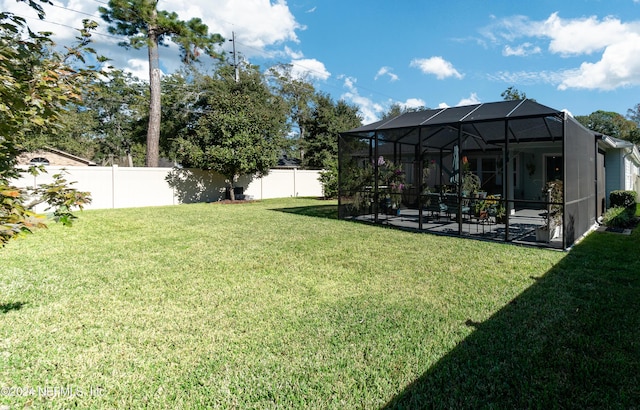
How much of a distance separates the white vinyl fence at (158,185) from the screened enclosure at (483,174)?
28.9 ft

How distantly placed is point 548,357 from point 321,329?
1804 millimetres

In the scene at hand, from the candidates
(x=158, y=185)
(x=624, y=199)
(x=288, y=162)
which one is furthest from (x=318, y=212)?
(x=288, y=162)

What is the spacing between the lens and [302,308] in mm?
3646

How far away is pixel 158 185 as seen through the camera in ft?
52.1

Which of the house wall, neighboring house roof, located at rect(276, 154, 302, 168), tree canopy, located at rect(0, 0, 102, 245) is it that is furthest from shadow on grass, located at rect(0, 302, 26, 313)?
neighboring house roof, located at rect(276, 154, 302, 168)

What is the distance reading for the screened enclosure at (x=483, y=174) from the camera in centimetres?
677

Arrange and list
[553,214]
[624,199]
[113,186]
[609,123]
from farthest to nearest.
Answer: [609,123]
[113,186]
[624,199]
[553,214]

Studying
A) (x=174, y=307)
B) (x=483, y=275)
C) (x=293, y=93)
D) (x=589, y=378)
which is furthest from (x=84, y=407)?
(x=293, y=93)

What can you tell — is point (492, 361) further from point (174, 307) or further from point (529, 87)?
point (529, 87)

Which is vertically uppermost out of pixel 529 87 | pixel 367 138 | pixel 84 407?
pixel 529 87

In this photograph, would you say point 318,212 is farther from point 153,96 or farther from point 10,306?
point 153,96

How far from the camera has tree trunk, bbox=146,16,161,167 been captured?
650 inches

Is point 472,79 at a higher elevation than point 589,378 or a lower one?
higher

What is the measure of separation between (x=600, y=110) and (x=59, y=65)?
59.8 metres
